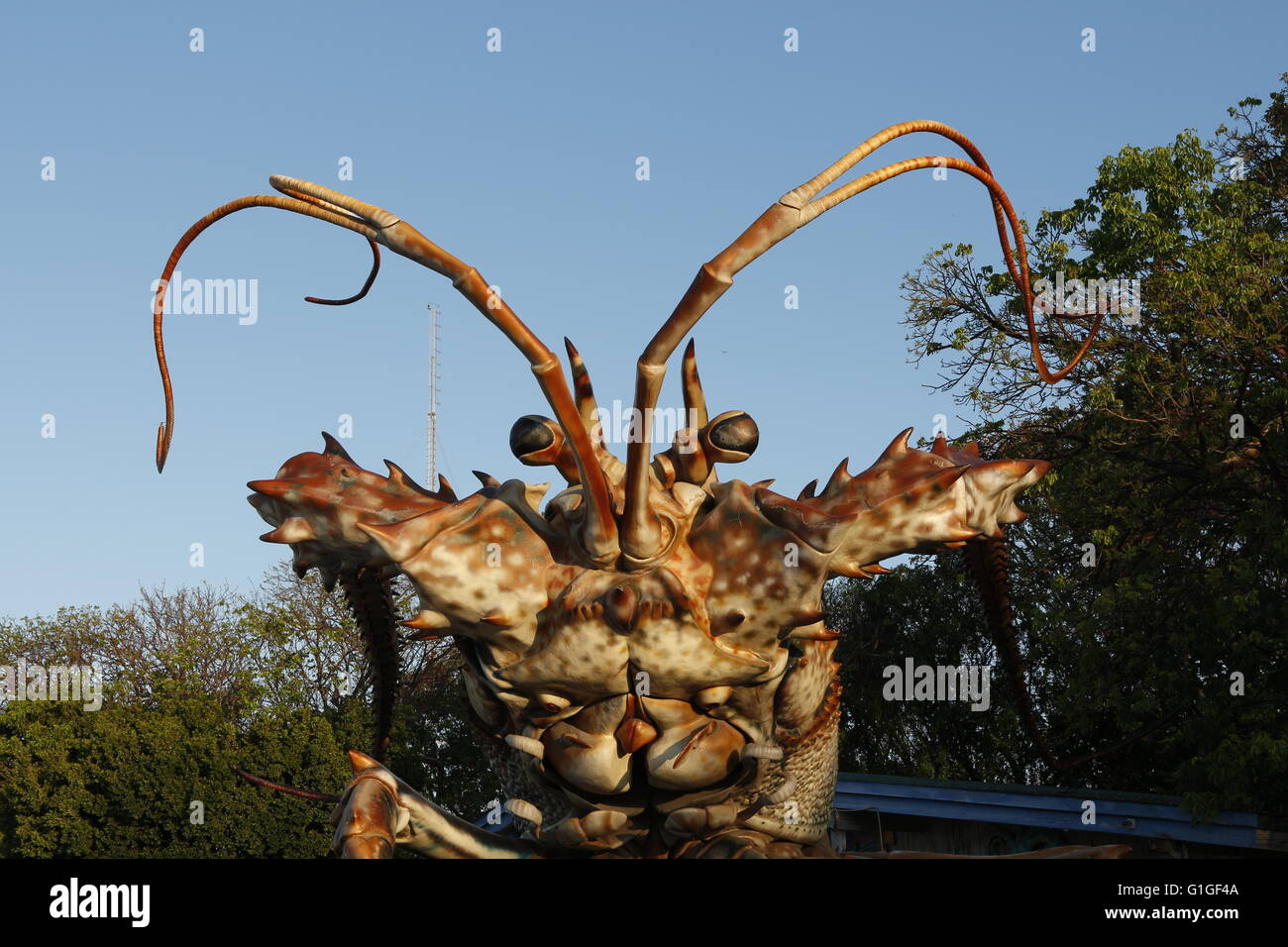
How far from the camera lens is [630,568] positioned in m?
4.34

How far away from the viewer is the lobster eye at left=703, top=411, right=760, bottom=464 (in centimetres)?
475

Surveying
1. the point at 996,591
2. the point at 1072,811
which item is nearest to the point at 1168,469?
the point at 1072,811

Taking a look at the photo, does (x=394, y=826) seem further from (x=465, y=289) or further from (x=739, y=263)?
(x=739, y=263)

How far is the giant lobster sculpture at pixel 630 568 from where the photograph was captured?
418 centimetres

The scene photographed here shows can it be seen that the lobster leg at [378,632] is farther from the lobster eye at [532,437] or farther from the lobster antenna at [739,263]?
the lobster antenna at [739,263]

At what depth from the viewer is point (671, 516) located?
444 centimetres

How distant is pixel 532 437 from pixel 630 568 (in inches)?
26.2

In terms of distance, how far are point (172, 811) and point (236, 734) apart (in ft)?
10.7

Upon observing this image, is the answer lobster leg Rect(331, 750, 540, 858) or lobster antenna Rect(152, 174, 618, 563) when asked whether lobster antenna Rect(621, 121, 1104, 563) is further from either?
lobster leg Rect(331, 750, 540, 858)

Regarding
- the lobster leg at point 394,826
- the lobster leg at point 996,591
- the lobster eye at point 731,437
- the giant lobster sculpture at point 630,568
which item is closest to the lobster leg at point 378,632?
the giant lobster sculpture at point 630,568

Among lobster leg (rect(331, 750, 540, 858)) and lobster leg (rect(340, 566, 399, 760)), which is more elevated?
lobster leg (rect(340, 566, 399, 760))

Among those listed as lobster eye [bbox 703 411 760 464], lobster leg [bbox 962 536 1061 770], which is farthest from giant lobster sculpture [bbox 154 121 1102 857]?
lobster leg [bbox 962 536 1061 770]
